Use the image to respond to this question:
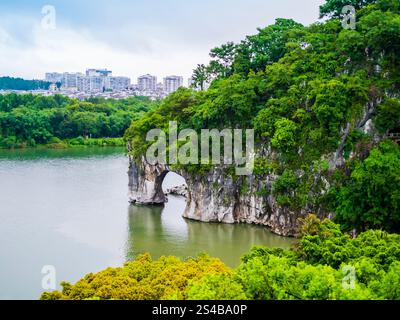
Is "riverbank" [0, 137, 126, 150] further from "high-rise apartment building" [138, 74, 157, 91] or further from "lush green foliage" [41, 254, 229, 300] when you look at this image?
"high-rise apartment building" [138, 74, 157, 91]

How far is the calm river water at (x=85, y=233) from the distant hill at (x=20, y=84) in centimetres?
8606

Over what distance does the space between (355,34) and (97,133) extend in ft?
119

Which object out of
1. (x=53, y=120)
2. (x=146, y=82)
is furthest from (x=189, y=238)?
(x=146, y=82)

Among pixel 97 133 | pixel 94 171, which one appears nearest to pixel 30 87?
pixel 97 133

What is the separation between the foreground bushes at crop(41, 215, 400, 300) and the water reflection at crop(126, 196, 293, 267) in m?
5.40

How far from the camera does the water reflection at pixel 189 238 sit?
17672 mm

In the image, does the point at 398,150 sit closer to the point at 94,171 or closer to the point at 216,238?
the point at 216,238

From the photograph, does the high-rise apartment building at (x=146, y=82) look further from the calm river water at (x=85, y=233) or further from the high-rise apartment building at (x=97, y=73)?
the calm river water at (x=85, y=233)

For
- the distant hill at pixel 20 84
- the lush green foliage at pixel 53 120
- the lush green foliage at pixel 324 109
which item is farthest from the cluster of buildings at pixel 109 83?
the lush green foliage at pixel 324 109

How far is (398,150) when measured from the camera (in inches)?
686

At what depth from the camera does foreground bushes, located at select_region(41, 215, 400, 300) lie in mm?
8547

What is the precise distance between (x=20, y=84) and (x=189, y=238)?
10117 cm

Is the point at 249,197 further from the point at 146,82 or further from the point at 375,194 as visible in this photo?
the point at 146,82

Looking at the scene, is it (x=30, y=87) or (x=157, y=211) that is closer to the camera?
(x=157, y=211)
